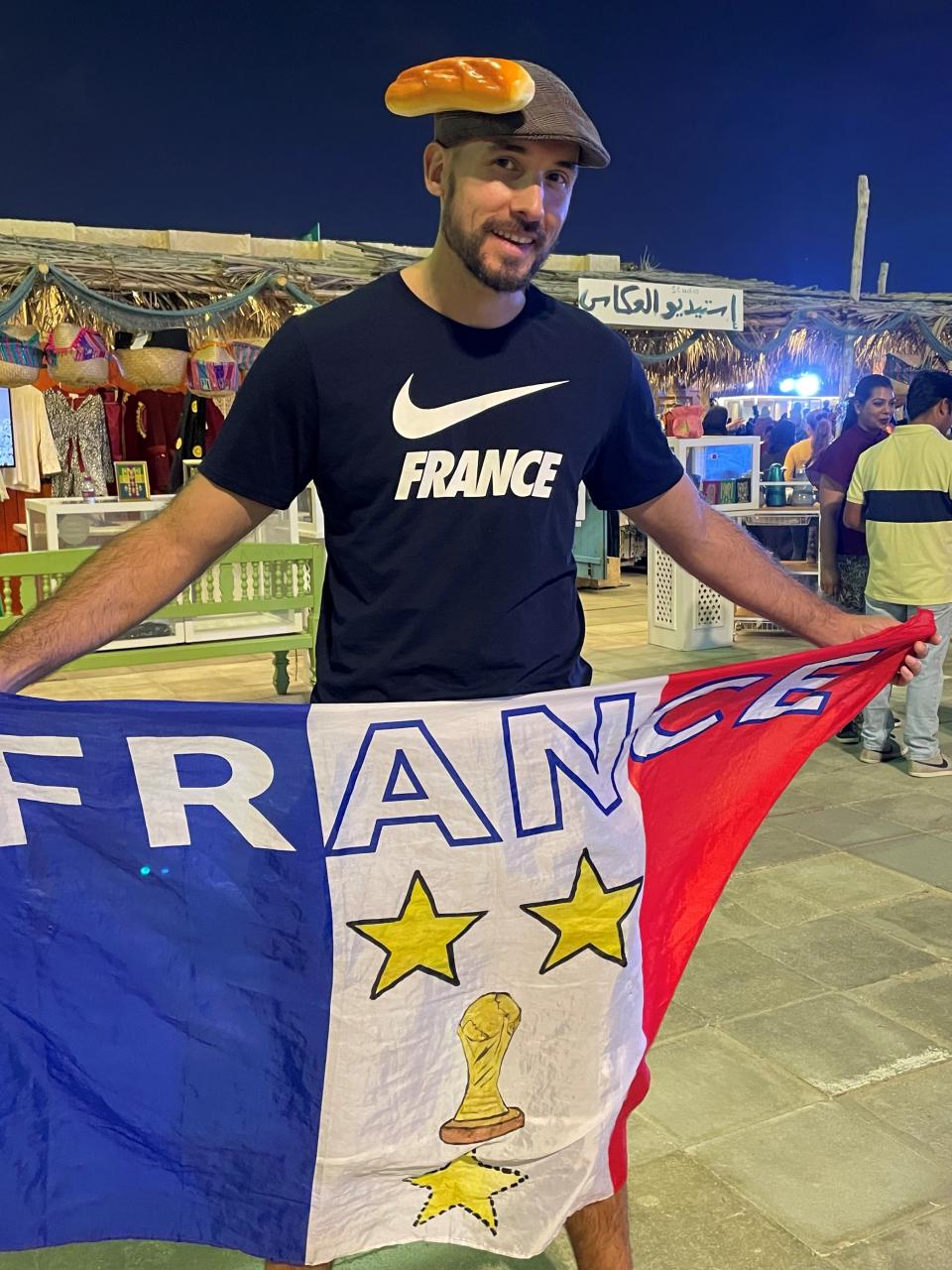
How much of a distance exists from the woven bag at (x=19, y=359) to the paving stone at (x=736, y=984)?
26.5 ft

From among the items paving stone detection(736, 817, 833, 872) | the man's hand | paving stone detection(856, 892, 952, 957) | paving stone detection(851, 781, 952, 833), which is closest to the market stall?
paving stone detection(851, 781, 952, 833)

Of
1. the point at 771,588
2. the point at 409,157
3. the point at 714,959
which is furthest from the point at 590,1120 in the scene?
the point at 409,157

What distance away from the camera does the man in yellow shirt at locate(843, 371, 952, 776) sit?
18.6ft

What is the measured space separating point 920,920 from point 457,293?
3267 millimetres

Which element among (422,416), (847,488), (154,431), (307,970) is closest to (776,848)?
(847,488)

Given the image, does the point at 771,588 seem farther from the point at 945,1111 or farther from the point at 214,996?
the point at 945,1111

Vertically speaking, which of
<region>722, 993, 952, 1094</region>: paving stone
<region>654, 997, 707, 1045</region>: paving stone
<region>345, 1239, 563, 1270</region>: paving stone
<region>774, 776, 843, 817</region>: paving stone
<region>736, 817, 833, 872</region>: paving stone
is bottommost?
<region>345, 1239, 563, 1270</region>: paving stone

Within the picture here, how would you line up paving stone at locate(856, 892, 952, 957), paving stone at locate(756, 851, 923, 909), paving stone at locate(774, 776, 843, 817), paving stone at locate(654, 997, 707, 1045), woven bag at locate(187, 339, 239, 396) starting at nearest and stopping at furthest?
paving stone at locate(654, 997, 707, 1045) → paving stone at locate(856, 892, 952, 957) → paving stone at locate(756, 851, 923, 909) → paving stone at locate(774, 776, 843, 817) → woven bag at locate(187, 339, 239, 396)

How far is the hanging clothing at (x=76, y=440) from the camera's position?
34.9 feet

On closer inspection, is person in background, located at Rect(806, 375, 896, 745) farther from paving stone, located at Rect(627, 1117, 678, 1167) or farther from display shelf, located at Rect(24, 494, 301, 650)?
paving stone, located at Rect(627, 1117, 678, 1167)

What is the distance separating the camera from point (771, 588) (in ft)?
7.16

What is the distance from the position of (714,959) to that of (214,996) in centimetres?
244

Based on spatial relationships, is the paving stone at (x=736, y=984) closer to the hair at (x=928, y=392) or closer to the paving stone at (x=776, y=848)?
the paving stone at (x=776, y=848)

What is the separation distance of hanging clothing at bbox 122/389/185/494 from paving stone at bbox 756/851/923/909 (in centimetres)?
779
